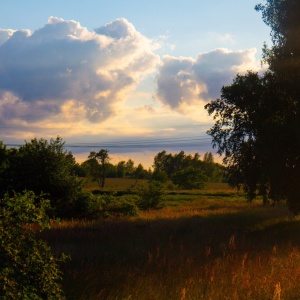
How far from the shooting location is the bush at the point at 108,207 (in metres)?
21.8

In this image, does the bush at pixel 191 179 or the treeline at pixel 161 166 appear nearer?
the bush at pixel 191 179

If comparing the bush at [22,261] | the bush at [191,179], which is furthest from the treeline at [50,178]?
the bush at [191,179]

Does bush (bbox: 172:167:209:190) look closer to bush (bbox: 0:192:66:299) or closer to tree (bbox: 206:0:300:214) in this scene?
tree (bbox: 206:0:300:214)

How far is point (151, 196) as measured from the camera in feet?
101

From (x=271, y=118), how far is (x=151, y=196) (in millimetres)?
15885

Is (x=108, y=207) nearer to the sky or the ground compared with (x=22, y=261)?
nearer to the ground

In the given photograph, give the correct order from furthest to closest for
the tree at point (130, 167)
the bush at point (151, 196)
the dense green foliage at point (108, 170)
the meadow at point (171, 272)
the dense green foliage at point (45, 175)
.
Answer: the tree at point (130, 167) < the dense green foliage at point (108, 170) < the bush at point (151, 196) < the dense green foliage at point (45, 175) < the meadow at point (171, 272)

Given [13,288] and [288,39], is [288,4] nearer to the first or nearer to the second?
[288,39]

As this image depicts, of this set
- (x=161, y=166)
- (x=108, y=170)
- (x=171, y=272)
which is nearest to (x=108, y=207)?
(x=171, y=272)

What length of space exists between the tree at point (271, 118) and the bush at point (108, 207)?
7.62 metres

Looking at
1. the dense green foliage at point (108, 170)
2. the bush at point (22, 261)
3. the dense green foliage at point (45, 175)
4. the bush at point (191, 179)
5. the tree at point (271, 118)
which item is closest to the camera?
the bush at point (22, 261)

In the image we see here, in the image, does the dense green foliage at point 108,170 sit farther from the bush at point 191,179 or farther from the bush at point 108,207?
the bush at point 191,179

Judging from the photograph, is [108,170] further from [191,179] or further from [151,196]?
[151,196]

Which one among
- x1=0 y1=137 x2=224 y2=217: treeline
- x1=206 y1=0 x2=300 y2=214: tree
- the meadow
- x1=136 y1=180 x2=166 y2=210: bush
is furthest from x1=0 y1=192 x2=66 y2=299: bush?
x1=136 y1=180 x2=166 y2=210: bush
